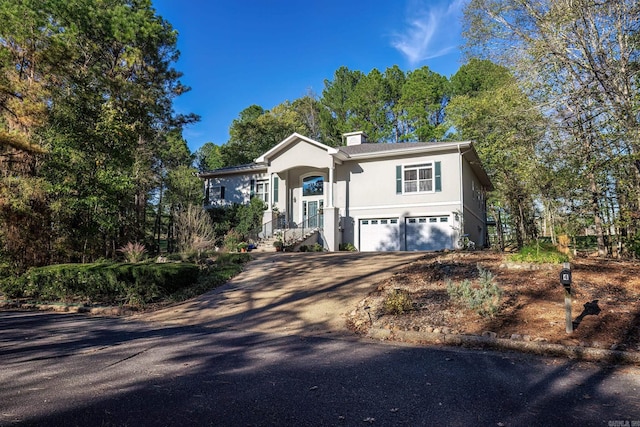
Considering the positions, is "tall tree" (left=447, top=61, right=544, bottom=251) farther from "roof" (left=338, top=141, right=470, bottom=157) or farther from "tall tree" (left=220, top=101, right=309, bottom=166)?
"tall tree" (left=220, top=101, right=309, bottom=166)

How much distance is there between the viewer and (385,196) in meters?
18.6

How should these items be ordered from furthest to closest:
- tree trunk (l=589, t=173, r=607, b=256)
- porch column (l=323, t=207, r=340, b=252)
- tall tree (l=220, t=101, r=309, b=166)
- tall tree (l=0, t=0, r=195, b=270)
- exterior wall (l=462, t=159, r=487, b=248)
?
tall tree (l=220, t=101, r=309, b=166) → porch column (l=323, t=207, r=340, b=252) → exterior wall (l=462, t=159, r=487, b=248) → tall tree (l=0, t=0, r=195, b=270) → tree trunk (l=589, t=173, r=607, b=256)

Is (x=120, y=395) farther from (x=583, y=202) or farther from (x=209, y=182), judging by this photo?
(x=209, y=182)

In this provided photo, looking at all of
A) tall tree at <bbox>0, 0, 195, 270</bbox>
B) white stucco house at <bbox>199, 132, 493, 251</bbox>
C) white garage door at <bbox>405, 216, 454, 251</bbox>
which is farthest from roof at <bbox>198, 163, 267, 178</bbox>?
white garage door at <bbox>405, 216, 454, 251</bbox>

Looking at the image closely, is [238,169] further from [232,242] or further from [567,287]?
[567,287]

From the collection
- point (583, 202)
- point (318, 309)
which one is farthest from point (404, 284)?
point (583, 202)

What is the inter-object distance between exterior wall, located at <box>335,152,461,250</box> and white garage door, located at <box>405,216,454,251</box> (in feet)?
0.78

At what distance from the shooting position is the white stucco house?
17.4 m

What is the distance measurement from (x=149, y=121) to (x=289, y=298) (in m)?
15.2

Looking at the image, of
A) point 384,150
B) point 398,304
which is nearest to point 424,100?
point 384,150

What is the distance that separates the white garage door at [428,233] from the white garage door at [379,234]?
0.64 m

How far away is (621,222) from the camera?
9.80 metres

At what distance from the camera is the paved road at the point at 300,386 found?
10.1 ft

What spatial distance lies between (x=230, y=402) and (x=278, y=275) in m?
8.09
